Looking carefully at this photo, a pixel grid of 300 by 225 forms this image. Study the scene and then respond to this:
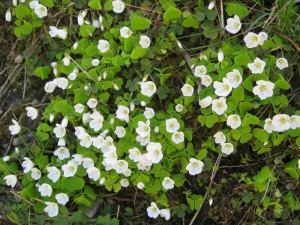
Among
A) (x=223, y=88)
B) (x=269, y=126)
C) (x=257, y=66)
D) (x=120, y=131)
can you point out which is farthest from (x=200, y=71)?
(x=120, y=131)


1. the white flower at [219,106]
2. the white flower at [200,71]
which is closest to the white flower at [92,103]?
the white flower at [200,71]

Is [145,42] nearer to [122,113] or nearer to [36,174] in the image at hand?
[122,113]

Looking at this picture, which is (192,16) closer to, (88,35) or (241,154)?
(88,35)

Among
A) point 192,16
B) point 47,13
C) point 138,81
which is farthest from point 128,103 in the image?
point 47,13

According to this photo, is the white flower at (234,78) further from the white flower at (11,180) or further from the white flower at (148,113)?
the white flower at (11,180)

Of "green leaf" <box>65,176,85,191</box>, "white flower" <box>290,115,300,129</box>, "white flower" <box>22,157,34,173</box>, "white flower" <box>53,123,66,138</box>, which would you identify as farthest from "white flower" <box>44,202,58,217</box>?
"white flower" <box>290,115,300,129</box>
